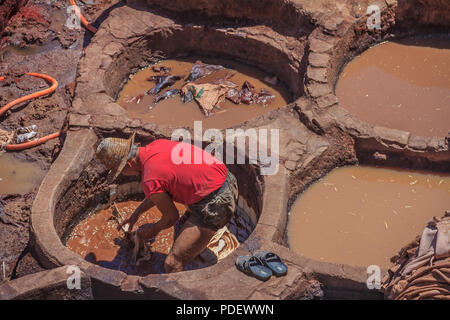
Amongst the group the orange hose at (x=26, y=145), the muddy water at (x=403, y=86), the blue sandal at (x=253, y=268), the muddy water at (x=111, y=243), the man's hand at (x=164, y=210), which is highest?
the muddy water at (x=403, y=86)

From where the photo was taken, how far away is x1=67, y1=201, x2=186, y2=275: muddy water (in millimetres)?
7430

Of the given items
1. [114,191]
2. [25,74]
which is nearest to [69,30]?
[25,74]

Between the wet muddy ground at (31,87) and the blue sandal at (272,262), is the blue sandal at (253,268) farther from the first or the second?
the wet muddy ground at (31,87)

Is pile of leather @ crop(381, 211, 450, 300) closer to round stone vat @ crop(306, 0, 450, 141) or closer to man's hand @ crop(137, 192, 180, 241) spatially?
man's hand @ crop(137, 192, 180, 241)

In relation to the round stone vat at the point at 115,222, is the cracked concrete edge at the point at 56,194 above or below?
above

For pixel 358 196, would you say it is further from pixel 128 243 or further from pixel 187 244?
pixel 128 243

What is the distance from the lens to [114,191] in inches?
319

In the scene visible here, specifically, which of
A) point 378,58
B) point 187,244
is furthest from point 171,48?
point 187,244

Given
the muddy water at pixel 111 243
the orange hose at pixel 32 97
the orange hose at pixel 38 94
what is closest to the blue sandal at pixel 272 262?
the muddy water at pixel 111 243

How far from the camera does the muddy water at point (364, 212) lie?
7.25 m

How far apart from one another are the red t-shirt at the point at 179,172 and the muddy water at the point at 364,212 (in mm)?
1364

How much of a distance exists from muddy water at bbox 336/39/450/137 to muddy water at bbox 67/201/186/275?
2470 millimetres

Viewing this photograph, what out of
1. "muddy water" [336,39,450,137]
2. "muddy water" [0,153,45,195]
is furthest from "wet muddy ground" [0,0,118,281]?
"muddy water" [336,39,450,137]

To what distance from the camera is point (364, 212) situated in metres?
7.58
